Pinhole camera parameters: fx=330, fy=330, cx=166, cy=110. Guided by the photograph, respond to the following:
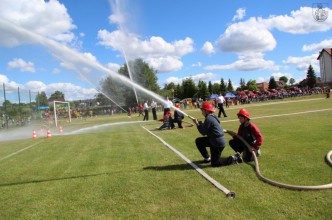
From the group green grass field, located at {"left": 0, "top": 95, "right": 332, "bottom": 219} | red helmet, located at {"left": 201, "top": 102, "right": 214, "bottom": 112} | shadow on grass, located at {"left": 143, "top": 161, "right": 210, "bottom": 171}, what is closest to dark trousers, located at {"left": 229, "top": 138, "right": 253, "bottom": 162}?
green grass field, located at {"left": 0, "top": 95, "right": 332, "bottom": 219}

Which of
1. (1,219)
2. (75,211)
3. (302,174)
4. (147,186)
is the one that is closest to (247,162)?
(302,174)

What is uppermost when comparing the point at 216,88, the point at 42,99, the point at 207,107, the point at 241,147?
the point at 216,88

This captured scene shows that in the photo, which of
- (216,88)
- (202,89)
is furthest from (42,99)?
(216,88)

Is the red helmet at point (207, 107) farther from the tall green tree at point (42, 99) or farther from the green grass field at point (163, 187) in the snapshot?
the tall green tree at point (42, 99)

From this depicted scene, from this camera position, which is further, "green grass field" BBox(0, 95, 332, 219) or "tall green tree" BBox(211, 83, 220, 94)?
"tall green tree" BBox(211, 83, 220, 94)

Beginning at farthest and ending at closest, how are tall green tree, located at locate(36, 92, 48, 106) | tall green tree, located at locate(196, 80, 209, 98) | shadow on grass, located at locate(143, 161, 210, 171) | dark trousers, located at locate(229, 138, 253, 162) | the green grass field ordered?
tall green tree, located at locate(196, 80, 209, 98)
tall green tree, located at locate(36, 92, 48, 106)
dark trousers, located at locate(229, 138, 253, 162)
shadow on grass, located at locate(143, 161, 210, 171)
the green grass field

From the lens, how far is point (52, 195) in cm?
654

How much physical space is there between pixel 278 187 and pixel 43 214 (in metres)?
4.03

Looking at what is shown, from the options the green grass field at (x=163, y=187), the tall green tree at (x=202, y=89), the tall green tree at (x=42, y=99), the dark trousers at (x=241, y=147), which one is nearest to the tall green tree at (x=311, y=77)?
the tall green tree at (x=202, y=89)

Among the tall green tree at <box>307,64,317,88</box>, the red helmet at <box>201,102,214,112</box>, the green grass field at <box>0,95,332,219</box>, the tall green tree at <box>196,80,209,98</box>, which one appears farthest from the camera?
the tall green tree at <box>196,80,209,98</box>

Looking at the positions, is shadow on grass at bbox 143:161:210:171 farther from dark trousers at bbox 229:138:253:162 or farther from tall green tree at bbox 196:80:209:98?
tall green tree at bbox 196:80:209:98

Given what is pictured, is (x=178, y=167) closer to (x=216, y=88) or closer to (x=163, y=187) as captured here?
(x=163, y=187)

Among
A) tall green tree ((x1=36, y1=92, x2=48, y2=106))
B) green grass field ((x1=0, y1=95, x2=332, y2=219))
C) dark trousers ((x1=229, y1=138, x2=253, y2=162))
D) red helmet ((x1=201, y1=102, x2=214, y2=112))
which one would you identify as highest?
tall green tree ((x1=36, y1=92, x2=48, y2=106))

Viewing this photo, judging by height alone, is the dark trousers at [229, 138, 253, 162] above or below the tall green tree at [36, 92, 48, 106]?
below
